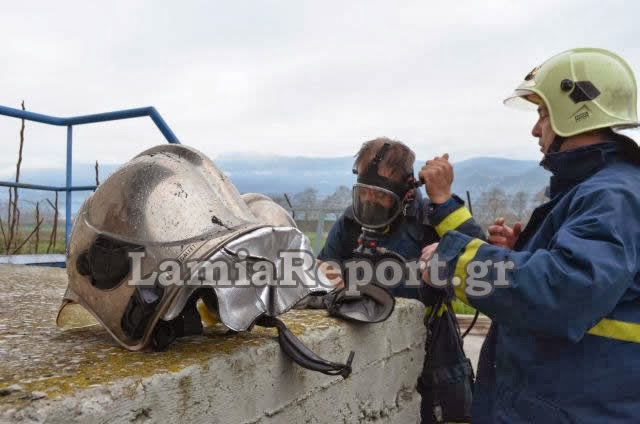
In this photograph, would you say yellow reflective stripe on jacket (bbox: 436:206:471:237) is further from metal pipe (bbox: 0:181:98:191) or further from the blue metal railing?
metal pipe (bbox: 0:181:98:191)

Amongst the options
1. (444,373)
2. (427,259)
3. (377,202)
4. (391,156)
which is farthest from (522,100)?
(444,373)

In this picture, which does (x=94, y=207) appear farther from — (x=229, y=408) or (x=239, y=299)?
(x=229, y=408)

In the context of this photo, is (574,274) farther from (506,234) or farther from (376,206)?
(376,206)

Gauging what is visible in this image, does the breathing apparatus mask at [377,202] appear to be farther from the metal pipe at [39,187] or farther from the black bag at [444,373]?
the metal pipe at [39,187]

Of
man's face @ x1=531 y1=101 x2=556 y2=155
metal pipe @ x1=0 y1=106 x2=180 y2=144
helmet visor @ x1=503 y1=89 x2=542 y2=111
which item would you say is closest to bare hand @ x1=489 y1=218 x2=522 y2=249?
man's face @ x1=531 y1=101 x2=556 y2=155

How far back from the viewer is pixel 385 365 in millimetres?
2270

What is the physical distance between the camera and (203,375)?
1349mm

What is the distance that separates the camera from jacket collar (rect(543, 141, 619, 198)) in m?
1.68

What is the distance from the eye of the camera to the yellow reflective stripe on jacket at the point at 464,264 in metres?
1.60

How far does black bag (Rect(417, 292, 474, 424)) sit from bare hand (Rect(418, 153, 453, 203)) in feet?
1.97

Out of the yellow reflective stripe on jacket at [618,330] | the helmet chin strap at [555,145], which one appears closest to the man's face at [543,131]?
the helmet chin strap at [555,145]

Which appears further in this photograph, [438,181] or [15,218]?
[15,218]

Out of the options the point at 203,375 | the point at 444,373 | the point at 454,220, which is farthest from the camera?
the point at 444,373

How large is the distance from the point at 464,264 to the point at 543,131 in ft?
2.10
